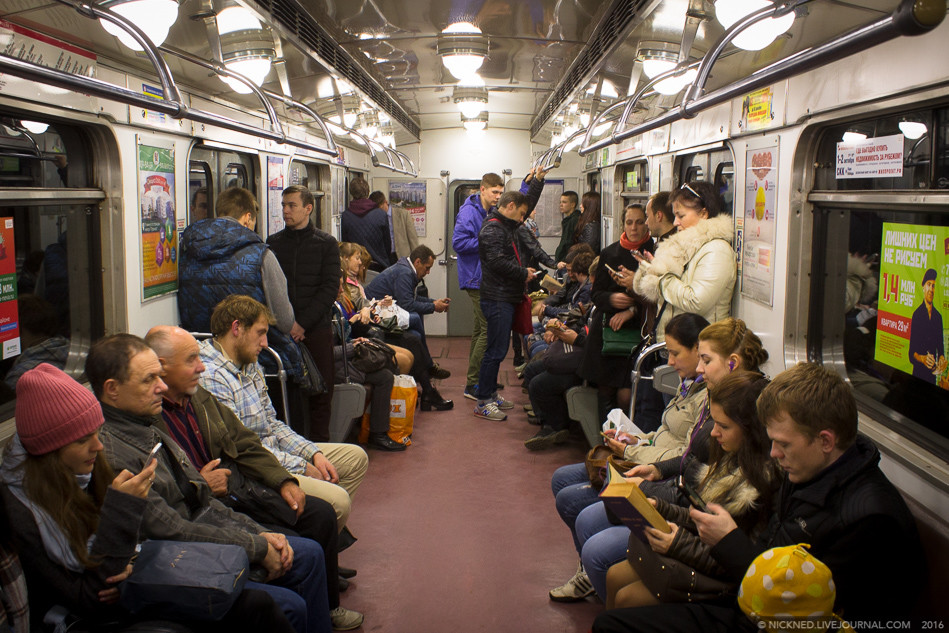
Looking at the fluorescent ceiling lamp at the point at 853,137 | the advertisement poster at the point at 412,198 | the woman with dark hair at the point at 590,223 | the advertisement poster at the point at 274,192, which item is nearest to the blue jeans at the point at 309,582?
the fluorescent ceiling lamp at the point at 853,137

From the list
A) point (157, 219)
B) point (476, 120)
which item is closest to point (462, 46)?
point (157, 219)

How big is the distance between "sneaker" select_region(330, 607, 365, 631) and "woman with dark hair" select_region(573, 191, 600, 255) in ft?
20.2

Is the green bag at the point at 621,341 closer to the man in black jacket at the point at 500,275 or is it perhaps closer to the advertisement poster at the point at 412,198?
the man in black jacket at the point at 500,275

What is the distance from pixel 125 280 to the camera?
3.88 meters

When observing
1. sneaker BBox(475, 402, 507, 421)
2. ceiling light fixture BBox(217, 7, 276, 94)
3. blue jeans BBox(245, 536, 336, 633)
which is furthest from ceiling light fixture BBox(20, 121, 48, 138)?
sneaker BBox(475, 402, 507, 421)

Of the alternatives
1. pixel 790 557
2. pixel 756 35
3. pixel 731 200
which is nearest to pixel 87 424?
pixel 790 557

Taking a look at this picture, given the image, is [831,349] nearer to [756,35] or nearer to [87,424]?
[756,35]

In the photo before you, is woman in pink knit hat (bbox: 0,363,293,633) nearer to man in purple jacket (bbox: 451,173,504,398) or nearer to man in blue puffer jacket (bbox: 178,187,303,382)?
man in blue puffer jacket (bbox: 178,187,303,382)

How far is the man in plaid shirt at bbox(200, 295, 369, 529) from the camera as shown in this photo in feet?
11.3

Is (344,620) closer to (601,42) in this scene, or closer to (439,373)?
(601,42)

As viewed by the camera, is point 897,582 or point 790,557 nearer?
point 790,557

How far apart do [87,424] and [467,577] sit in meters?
2.26

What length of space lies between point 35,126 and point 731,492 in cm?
299

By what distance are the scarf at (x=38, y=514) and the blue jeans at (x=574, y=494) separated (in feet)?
6.69
